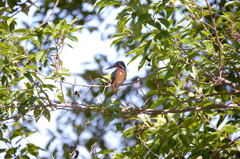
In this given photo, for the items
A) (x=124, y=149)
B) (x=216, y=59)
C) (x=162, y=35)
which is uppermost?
(x=162, y=35)

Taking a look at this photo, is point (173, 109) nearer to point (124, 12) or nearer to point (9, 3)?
point (124, 12)

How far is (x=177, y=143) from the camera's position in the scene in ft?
10.7

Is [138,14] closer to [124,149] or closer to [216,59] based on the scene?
[216,59]

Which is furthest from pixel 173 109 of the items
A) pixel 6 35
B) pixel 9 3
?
pixel 9 3

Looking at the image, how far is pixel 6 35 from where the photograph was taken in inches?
131

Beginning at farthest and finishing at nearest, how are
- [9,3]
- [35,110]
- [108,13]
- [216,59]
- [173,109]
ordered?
[108,13], [9,3], [35,110], [216,59], [173,109]

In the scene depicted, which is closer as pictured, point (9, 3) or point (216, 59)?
point (216, 59)

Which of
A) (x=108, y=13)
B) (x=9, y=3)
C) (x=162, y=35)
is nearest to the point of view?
(x=162, y=35)

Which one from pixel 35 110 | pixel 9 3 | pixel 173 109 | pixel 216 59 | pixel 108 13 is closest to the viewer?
pixel 173 109

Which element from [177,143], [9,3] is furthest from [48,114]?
[9,3]

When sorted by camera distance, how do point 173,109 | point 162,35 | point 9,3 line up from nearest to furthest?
point 162,35 < point 173,109 < point 9,3

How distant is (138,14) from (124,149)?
4.16ft

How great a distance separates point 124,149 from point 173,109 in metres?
0.68

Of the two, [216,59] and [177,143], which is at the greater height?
[216,59]
